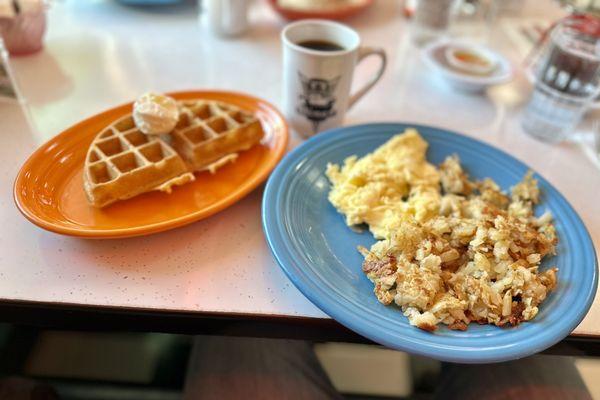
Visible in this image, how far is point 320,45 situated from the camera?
3.23ft

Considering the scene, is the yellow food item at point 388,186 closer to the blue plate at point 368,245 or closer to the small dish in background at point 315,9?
the blue plate at point 368,245

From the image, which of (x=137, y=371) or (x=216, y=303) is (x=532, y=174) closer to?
(x=216, y=303)

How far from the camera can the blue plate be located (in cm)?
60

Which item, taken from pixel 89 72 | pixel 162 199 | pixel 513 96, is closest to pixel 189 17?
pixel 89 72

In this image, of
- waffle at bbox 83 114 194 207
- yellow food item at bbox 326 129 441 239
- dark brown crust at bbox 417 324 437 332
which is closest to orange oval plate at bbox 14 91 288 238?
waffle at bbox 83 114 194 207

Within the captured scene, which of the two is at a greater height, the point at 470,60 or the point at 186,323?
the point at 470,60

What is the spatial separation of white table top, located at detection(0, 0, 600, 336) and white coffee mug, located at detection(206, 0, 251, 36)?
0.11ft

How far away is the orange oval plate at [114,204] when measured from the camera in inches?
28.3

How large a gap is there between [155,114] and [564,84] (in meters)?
0.90

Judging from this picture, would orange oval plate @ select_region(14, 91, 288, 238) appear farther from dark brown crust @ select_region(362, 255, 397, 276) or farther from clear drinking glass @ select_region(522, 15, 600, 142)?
clear drinking glass @ select_region(522, 15, 600, 142)

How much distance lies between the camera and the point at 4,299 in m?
0.66

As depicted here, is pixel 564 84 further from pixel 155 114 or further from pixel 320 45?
pixel 155 114

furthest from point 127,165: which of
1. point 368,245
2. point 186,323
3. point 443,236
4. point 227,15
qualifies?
point 227,15

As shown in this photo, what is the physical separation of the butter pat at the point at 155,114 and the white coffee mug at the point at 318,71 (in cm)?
25
